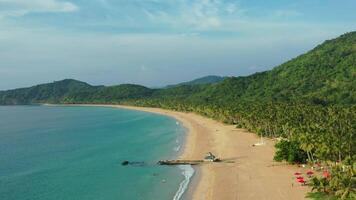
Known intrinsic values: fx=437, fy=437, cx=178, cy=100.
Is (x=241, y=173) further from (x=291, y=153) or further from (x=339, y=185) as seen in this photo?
(x=339, y=185)

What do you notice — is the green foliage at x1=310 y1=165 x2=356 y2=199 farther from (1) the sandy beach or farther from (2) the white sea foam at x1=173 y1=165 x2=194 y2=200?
(2) the white sea foam at x1=173 y1=165 x2=194 y2=200

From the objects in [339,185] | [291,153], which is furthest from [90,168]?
[339,185]

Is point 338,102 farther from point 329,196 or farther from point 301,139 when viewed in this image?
point 329,196

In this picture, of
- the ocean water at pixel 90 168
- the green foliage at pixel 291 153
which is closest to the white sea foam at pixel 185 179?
the ocean water at pixel 90 168

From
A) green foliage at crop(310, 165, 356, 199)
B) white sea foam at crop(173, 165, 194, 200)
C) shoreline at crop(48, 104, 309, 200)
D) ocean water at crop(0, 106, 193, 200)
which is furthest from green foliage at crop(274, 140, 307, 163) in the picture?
green foliage at crop(310, 165, 356, 199)

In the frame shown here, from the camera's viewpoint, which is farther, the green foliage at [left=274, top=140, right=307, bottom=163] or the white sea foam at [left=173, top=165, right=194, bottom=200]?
the green foliage at [left=274, top=140, right=307, bottom=163]
